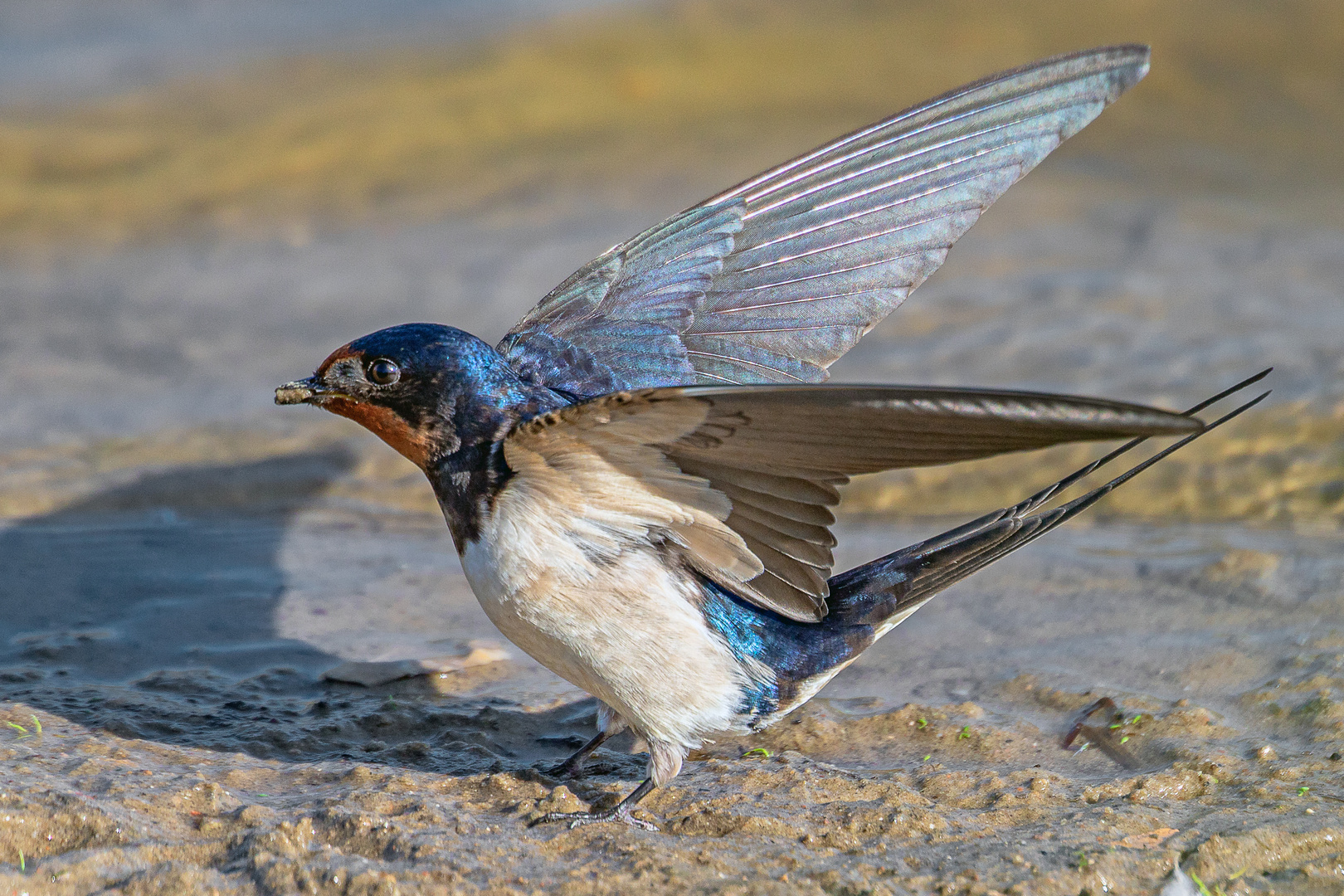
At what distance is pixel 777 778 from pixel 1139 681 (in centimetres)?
114

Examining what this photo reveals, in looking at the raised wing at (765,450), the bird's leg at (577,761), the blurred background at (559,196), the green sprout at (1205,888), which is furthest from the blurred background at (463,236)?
the green sprout at (1205,888)

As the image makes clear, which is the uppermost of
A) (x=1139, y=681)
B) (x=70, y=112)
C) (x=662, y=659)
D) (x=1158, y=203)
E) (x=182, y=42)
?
(x=182, y=42)

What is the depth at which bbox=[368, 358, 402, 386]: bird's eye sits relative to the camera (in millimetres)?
2883

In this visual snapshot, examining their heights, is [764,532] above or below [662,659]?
above

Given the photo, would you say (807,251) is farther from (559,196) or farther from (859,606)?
(559,196)

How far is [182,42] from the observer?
31.7 ft

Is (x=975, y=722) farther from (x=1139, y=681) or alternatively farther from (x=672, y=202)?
(x=672, y=202)

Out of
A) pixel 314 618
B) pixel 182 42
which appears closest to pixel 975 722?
pixel 314 618

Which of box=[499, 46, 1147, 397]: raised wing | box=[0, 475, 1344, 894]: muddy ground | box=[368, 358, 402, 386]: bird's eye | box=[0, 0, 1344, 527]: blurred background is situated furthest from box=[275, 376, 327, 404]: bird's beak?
box=[0, 0, 1344, 527]: blurred background

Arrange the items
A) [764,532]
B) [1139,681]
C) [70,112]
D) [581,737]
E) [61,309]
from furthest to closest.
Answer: [70,112] → [61,309] → [1139,681] → [581,737] → [764,532]

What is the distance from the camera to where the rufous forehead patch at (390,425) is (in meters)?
2.90

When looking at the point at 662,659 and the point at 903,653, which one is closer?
the point at 662,659

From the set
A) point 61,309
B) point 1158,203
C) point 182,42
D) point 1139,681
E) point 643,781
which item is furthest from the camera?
point 182,42

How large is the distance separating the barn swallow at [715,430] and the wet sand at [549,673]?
1.02ft
